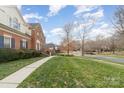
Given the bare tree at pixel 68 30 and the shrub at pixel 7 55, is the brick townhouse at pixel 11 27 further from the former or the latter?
the bare tree at pixel 68 30

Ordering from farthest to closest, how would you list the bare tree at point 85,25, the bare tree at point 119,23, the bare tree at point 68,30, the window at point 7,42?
the bare tree at point 68,30, the window at point 7,42, the bare tree at point 85,25, the bare tree at point 119,23

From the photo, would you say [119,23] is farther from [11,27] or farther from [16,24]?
[16,24]

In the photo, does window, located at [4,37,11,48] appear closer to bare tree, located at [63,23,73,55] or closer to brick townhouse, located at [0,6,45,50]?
brick townhouse, located at [0,6,45,50]

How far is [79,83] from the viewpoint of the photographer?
701 cm

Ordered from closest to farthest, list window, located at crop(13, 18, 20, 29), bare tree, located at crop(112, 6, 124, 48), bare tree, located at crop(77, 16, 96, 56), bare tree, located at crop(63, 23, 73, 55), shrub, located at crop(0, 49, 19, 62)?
shrub, located at crop(0, 49, 19, 62)
bare tree, located at crop(112, 6, 124, 48)
bare tree, located at crop(77, 16, 96, 56)
bare tree, located at crop(63, 23, 73, 55)
window, located at crop(13, 18, 20, 29)

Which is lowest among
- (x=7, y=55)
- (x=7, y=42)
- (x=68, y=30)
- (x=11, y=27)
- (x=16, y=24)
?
(x=7, y=55)

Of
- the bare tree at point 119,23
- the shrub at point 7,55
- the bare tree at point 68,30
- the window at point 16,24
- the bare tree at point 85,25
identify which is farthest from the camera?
the window at point 16,24

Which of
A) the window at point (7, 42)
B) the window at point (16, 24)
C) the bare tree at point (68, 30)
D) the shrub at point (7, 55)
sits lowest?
the shrub at point (7, 55)

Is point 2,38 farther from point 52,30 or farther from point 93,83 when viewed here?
point 93,83

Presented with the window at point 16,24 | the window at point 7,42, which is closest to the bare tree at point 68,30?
the window at point 16,24

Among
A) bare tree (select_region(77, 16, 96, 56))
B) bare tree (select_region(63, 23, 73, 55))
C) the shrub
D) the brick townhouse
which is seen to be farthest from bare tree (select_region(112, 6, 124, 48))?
the brick townhouse

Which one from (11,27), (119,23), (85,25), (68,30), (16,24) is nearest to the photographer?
(119,23)

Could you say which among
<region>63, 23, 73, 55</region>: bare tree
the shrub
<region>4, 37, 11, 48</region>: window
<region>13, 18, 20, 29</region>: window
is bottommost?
the shrub

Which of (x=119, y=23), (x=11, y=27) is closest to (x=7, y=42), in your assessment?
(x=11, y=27)
